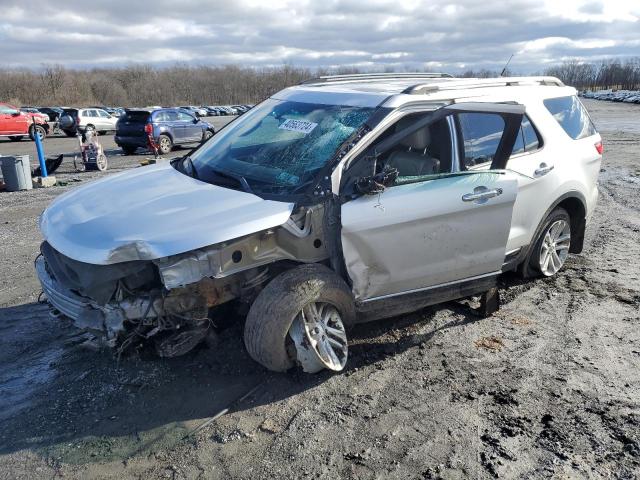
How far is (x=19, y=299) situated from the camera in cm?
504

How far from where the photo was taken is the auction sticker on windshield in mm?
4039

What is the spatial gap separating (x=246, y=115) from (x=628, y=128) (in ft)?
83.1

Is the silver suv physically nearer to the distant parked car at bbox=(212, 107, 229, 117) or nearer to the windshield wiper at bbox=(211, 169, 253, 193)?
the windshield wiper at bbox=(211, 169, 253, 193)

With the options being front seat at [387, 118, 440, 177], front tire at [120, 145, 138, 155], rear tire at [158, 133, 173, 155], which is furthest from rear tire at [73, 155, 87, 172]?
front seat at [387, 118, 440, 177]

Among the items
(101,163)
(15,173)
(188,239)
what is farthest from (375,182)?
(101,163)

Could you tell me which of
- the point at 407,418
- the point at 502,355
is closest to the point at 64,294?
the point at 407,418

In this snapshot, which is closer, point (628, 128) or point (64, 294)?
point (64, 294)

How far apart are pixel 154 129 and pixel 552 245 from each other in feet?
54.0

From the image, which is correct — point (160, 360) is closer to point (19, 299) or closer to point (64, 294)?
point (64, 294)

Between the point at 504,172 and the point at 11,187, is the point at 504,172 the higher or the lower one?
the higher one

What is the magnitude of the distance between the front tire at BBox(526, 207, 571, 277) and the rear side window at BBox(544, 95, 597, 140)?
797 mm

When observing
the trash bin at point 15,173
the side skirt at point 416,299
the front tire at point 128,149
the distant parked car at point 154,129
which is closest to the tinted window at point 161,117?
the distant parked car at point 154,129

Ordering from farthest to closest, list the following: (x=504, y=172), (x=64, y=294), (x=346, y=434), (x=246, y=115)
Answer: (x=246, y=115) < (x=504, y=172) < (x=64, y=294) < (x=346, y=434)

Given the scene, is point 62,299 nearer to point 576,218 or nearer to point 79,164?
point 576,218
